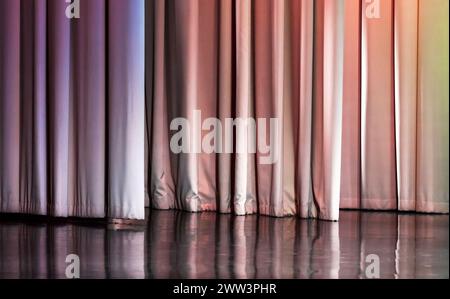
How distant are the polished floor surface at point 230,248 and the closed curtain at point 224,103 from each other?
0.28 metres

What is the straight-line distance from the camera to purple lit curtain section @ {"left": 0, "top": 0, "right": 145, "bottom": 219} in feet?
12.4

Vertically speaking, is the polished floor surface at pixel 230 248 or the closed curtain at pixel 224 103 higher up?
the closed curtain at pixel 224 103

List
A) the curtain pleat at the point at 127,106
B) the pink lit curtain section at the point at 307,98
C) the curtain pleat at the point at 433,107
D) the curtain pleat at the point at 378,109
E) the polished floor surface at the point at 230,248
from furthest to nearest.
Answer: the curtain pleat at the point at 378,109 < the curtain pleat at the point at 433,107 < the pink lit curtain section at the point at 307,98 < the curtain pleat at the point at 127,106 < the polished floor surface at the point at 230,248

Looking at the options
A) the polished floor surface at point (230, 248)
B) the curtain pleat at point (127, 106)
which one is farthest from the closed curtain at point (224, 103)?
the polished floor surface at point (230, 248)

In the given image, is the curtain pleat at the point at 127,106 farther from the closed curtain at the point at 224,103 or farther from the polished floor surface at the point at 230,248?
the polished floor surface at the point at 230,248

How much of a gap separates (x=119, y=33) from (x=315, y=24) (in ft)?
4.20

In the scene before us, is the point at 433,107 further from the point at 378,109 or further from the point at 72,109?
the point at 72,109

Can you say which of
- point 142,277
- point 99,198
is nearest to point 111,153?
point 99,198

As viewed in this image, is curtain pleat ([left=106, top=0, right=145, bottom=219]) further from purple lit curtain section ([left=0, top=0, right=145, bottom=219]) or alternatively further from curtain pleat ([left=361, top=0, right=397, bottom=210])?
curtain pleat ([left=361, top=0, right=397, bottom=210])

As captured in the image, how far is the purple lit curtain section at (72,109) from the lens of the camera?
12.4ft

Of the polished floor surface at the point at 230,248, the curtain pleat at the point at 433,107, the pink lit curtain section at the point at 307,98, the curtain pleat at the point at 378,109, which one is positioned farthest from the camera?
the curtain pleat at the point at 378,109

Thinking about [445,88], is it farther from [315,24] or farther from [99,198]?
[99,198]

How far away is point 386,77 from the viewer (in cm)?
497
